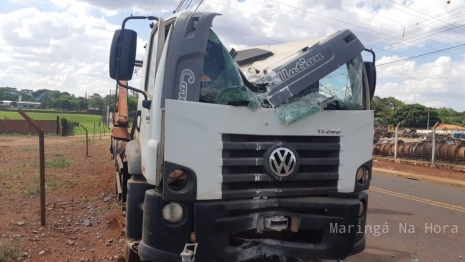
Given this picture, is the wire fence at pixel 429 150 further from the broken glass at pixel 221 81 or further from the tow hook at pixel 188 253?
the tow hook at pixel 188 253

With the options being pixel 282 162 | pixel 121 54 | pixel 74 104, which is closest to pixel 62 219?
pixel 121 54

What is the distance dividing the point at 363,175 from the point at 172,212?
2012 mm

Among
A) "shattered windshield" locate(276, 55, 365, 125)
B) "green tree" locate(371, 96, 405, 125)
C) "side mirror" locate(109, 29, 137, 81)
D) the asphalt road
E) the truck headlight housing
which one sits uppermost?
"green tree" locate(371, 96, 405, 125)

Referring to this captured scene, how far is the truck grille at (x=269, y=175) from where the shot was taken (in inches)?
150

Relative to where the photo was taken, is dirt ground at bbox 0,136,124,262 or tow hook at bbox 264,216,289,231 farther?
dirt ground at bbox 0,136,124,262

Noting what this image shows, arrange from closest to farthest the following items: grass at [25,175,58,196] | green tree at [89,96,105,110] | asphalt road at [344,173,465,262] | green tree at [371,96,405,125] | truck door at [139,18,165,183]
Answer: truck door at [139,18,165,183] → asphalt road at [344,173,465,262] → grass at [25,175,58,196] → green tree at [89,96,105,110] → green tree at [371,96,405,125]

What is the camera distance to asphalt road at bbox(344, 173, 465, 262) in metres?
5.97

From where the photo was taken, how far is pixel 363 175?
450 cm

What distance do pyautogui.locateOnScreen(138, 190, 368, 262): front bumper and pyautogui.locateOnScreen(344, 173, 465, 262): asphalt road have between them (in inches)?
66.9

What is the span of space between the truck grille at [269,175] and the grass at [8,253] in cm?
307

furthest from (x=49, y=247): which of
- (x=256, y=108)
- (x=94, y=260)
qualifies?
(x=256, y=108)

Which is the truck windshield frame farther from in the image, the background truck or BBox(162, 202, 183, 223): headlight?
BBox(162, 202, 183, 223): headlight

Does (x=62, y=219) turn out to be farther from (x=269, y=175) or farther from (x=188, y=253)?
(x=269, y=175)

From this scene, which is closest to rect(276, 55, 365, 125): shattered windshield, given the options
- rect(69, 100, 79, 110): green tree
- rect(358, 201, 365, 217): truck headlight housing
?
rect(358, 201, 365, 217): truck headlight housing
